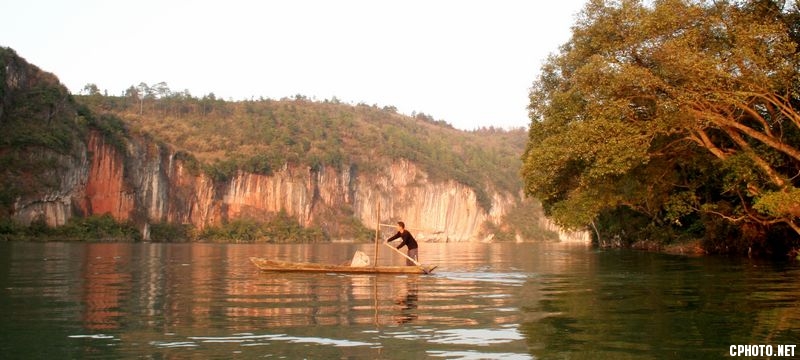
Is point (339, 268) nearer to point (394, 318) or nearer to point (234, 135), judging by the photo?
point (394, 318)

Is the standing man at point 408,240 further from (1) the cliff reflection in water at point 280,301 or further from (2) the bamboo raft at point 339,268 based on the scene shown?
(1) the cliff reflection in water at point 280,301

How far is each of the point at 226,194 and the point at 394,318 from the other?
15417cm

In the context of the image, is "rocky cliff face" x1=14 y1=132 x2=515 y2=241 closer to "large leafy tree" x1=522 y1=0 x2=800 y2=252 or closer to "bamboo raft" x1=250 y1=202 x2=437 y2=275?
"large leafy tree" x1=522 y1=0 x2=800 y2=252

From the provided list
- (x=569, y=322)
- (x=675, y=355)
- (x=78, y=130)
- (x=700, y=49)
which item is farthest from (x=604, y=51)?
(x=78, y=130)

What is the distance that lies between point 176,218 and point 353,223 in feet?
Result: 153

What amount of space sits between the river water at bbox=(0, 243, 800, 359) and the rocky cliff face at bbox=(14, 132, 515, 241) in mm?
79798

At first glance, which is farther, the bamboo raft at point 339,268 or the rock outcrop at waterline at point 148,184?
the rock outcrop at waterline at point 148,184

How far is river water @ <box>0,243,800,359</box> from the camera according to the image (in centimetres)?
991

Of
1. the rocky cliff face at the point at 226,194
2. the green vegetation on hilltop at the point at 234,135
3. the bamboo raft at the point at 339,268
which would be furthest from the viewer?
the green vegetation on hilltop at the point at 234,135

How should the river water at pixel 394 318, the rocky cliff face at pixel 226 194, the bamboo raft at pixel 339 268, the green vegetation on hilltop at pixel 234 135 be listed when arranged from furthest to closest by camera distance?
1. the green vegetation on hilltop at pixel 234 135
2. the rocky cliff face at pixel 226 194
3. the bamboo raft at pixel 339 268
4. the river water at pixel 394 318

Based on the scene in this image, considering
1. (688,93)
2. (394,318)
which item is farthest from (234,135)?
(394,318)

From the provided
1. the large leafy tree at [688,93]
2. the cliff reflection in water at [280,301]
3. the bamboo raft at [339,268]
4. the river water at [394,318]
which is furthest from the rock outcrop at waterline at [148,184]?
the river water at [394,318]

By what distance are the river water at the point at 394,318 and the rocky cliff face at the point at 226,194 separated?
262 feet

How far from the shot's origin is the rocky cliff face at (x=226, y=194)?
412ft
